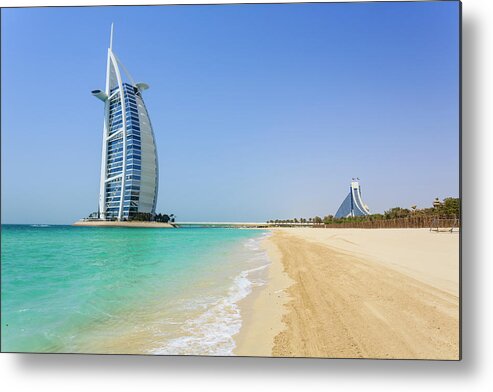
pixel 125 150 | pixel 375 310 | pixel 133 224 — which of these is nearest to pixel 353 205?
pixel 375 310

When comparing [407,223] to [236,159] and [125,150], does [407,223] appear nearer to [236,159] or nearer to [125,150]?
Answer: [236,159]

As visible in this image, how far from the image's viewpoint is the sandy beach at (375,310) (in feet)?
6.93

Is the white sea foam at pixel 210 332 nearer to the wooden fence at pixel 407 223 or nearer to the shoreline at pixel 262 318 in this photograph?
the shoreline at pixel 262 318

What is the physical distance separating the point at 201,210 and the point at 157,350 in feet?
3.70

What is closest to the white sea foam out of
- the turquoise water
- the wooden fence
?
the turquoise water

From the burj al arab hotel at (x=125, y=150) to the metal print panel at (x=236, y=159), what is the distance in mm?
17

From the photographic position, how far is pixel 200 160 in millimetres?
2787

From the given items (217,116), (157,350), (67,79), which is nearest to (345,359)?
(157,350)

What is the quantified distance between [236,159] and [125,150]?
40.5 inches

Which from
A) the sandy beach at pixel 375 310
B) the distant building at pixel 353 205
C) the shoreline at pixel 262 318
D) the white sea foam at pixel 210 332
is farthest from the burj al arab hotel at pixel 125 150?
the distant building at pixel 353 205

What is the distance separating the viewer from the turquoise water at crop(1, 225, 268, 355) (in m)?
2.29

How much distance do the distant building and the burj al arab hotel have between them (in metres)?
1.49

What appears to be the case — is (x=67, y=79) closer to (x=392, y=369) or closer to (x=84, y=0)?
(x=84, y=0)

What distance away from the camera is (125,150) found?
2961mm
